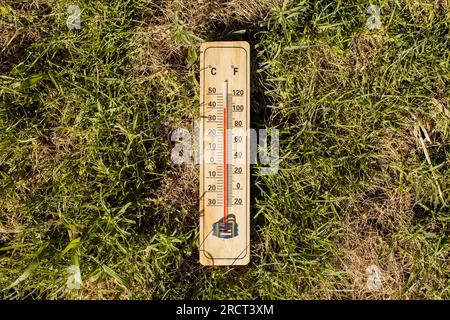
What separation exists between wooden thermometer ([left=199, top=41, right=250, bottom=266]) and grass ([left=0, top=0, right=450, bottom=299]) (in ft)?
0.34

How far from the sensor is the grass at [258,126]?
2.37 m

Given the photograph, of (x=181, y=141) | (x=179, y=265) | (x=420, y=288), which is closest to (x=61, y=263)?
(x=179, y=265)

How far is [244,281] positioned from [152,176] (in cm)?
71

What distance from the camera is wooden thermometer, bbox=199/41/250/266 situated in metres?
2.31

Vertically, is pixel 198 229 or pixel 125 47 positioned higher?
pixel 125 47

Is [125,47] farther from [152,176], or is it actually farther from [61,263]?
[61,263]

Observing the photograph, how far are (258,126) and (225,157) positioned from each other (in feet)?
0.82

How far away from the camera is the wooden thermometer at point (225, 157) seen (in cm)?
231

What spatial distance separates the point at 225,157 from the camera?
90.9 inches

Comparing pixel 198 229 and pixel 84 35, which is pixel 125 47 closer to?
pixel 84 35

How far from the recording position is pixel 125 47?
2.41m

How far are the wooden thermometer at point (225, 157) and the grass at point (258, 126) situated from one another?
0.34 feet

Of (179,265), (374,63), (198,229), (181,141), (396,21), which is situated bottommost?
(179,265)
